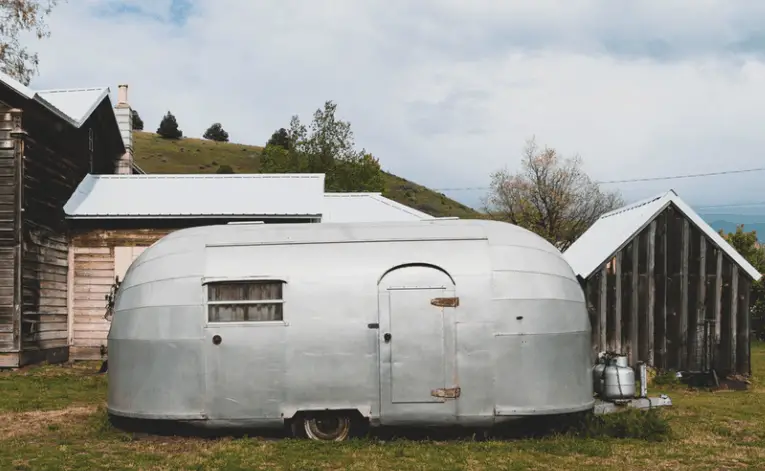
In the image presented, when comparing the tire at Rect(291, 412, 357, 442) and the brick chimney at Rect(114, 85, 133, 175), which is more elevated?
the brick chimney at Rect(114, 85, 133, 175)

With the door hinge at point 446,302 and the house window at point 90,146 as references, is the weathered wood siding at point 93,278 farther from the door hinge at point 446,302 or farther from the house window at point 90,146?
the door hinge at point 446,302

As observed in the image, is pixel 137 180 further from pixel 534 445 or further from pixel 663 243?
pixel 534 445

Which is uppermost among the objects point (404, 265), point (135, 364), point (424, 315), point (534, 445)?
point (404, 265)

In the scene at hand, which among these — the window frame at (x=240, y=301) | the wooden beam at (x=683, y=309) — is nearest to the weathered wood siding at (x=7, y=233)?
the window frame at (x=240, y=301)

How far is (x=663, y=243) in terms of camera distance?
667 inches

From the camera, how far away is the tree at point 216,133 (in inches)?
5162

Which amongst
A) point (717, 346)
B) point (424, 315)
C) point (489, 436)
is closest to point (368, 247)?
point (424, 315)

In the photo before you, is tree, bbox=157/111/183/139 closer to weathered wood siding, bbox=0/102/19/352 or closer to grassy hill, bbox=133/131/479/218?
grassy hill, bbox=133/131/479/218

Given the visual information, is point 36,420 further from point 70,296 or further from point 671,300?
point 671,300

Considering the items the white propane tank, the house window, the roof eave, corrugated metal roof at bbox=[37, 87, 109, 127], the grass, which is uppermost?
corrugated metal roof at bbox=[37, 87, 109, 127]

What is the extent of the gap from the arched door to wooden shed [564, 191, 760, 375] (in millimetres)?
7938

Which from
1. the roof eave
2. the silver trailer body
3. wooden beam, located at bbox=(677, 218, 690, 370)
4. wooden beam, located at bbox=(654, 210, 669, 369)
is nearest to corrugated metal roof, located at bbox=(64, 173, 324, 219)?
the roof eave

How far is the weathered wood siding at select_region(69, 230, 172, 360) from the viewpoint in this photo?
66.7ft

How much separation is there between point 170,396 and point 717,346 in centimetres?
1219
